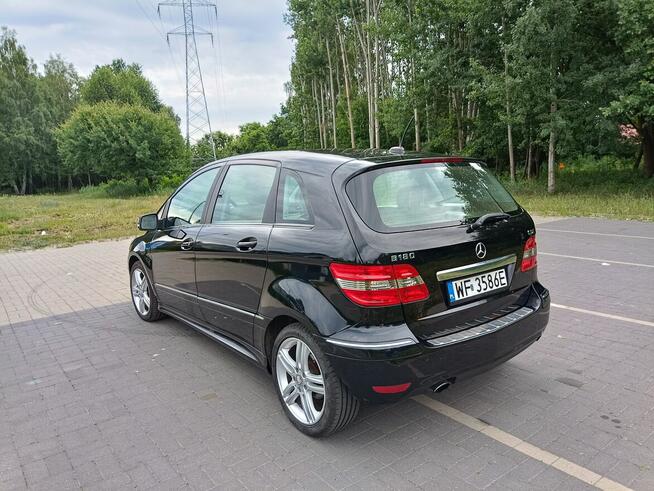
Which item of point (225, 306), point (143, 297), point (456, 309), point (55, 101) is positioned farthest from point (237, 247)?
point (55, 101)

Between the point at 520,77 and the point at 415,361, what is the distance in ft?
56.9

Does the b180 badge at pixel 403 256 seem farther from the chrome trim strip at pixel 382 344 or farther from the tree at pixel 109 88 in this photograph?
the tree at pixel 109 88

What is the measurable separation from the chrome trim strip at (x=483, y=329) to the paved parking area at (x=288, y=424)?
63 centimetres

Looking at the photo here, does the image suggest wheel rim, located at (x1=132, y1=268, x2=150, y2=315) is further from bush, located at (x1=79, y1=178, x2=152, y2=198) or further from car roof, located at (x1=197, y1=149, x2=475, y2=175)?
bush, located at (x1=79, y1=178, x2=152, y2=198)

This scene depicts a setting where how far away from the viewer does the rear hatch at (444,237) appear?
102 inches

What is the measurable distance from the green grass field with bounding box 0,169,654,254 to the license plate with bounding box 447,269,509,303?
11503 millimetres

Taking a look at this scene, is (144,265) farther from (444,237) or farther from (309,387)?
(444,237)

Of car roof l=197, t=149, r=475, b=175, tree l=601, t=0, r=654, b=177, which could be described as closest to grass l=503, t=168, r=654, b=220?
tree l=601, t=0, r=654, b=177

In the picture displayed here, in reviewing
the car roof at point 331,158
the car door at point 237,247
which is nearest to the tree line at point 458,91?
the car door at point 237,247

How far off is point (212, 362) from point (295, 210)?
71.2 inches

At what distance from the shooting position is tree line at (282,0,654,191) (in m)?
15.9

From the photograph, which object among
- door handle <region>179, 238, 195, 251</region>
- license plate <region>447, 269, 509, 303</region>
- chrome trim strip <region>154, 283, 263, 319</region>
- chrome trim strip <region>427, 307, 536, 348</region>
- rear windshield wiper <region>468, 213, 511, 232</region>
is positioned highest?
rear windshield wiper <region>468, 213, 511, 232</region>

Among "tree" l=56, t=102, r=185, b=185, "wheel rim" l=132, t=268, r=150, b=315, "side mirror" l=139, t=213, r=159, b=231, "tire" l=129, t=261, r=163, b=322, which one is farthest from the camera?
"tree" l=56, t=102, r=185, b=185

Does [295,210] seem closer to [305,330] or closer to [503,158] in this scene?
[305,330]
